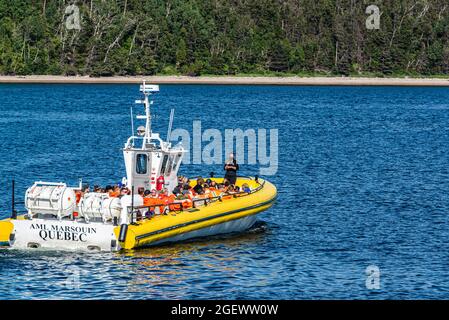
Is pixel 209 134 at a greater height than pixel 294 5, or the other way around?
pixel 294 5

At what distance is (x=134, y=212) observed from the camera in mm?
36969

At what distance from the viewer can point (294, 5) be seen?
7849 inches

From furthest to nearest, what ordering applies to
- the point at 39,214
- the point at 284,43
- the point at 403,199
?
the point at 284,43 → the point at 403,199 → the point at 39,214

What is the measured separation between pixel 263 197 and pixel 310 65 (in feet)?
476

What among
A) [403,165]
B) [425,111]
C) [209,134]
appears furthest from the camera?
[425,111]

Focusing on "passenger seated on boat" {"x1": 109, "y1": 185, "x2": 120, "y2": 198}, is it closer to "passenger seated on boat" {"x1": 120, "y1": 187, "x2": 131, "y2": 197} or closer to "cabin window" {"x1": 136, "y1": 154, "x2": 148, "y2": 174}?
"passenger seated on boat" {"x1": 120, "y1": 187, "x2": 131, "y2": 197}

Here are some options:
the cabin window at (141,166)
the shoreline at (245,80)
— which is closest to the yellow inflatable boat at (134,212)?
the cabin window at (141,166)

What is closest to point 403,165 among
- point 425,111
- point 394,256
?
point 394,256

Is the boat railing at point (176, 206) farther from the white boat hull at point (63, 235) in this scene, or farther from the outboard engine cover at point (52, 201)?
the outboard engine cover at point (52, 201)

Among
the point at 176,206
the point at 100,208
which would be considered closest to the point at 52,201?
the point at 100,208

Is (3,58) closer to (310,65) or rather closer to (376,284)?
(310,65)

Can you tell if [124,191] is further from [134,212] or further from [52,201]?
[52,201]

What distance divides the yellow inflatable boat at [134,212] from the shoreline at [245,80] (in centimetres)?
13221

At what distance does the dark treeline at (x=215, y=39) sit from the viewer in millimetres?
174625
